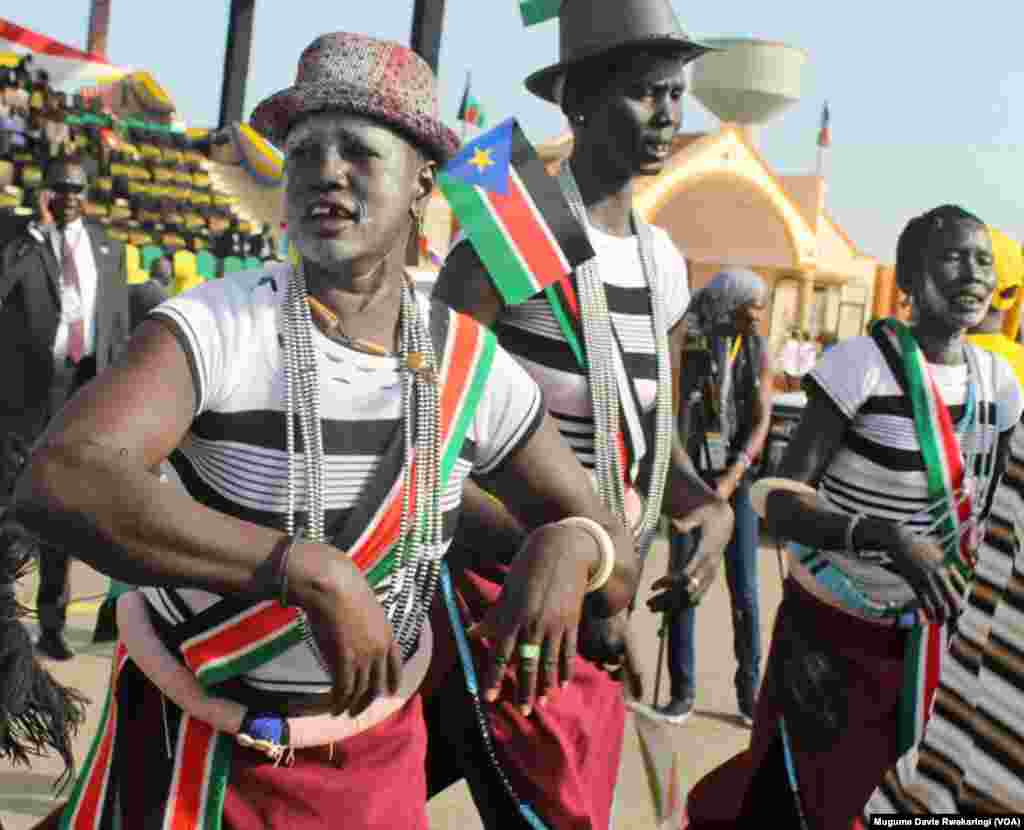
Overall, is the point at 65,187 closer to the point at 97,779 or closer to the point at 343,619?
the point at 97,779

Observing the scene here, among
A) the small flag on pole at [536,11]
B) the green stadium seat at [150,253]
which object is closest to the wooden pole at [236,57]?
the green stadium seat at [150,253]

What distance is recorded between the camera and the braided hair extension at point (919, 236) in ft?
11.0

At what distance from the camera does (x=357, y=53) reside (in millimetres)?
1874

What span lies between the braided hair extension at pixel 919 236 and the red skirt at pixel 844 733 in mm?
915

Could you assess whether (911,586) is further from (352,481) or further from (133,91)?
(133,91)

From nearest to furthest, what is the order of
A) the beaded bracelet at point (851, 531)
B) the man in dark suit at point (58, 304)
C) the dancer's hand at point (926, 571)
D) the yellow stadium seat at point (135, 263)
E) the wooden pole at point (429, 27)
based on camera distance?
the dancer's hand at point (926, 571)
the beaded bracelet at point (851, 531)
the man in dark suit at point (58, 304)
the yellow stadium seat at point (135, 263)
the wooden pole at point (429, 27)

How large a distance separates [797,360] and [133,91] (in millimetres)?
16245

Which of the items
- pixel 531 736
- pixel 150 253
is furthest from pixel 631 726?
pixel 150 253

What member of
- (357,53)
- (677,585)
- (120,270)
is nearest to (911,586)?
(677,585)

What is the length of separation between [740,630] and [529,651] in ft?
12.5

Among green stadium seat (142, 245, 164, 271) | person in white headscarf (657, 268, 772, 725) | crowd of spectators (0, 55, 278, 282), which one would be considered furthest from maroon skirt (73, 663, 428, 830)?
green stadium seat (142, 245, 164, 271)

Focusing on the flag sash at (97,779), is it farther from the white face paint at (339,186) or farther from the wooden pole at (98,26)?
the wooden pole at (98,26)

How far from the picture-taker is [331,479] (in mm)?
1837

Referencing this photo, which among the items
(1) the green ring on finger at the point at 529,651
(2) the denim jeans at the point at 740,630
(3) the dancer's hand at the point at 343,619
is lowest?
(2) the denim jeans at the point at 740,630
